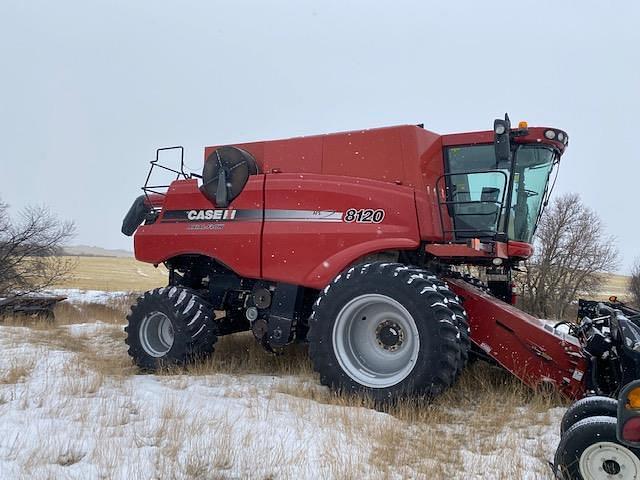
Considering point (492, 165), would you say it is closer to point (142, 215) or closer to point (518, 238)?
point (518, 238)

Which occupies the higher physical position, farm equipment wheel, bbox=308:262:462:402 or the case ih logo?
the case ih logo

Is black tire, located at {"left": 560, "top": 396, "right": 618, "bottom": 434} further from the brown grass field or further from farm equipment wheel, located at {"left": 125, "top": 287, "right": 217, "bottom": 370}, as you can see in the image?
farm equipment wheel, located at {"left": 125, "top": 287, "right": 217, "bottom": 370}

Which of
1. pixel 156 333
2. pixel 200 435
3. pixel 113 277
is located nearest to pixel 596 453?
pixel 200 435

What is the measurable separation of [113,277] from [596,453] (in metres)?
49.9

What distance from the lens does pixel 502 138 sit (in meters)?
6.01

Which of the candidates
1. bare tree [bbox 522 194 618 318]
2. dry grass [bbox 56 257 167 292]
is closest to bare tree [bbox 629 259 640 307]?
bare tree [bbox 522 194 618 318]

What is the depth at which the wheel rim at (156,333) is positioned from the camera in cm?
759

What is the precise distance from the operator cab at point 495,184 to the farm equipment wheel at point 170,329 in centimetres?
330

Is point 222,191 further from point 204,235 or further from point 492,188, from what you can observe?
point 492,188

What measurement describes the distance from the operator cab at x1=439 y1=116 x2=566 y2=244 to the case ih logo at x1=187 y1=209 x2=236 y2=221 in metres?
2.78

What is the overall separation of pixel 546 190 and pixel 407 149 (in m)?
1.87

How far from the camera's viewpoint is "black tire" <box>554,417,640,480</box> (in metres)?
2.98

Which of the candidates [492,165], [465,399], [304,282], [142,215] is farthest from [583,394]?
[142,215]

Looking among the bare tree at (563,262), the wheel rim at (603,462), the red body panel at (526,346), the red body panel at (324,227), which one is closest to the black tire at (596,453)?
the wheel rim at (603,462)
